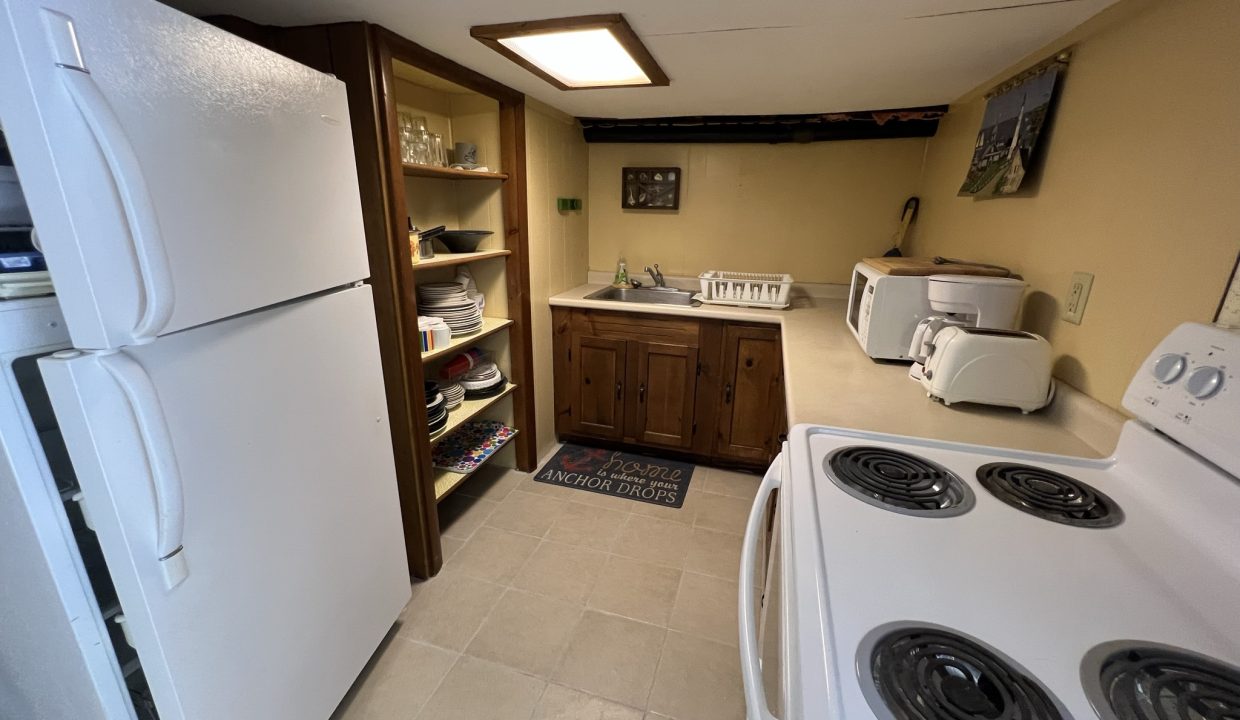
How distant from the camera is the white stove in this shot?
51 centimetres

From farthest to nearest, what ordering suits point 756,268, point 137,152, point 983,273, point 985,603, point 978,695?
point 756,268
point 983,273
point 137,152
point 985,603
point 978,695

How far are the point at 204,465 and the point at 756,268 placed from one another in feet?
8.97

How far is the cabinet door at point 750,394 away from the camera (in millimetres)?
2451

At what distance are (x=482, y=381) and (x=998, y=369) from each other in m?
1.97

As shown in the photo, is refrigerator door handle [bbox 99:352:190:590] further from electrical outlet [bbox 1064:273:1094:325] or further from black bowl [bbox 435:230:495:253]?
electrical outlet [bbox 1064:273:1094:325]

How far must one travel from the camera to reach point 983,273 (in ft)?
4.85

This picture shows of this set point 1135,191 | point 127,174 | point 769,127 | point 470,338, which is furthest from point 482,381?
point 1135,191

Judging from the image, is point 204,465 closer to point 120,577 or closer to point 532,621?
point 120,577

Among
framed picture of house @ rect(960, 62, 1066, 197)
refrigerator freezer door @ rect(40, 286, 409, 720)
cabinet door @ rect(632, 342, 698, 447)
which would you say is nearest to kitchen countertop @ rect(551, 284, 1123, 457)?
framed picture of house @ rect(960, 62, 1066, 197)

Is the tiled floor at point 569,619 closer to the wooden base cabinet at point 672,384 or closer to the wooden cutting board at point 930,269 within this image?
the wooden base cabinet at point 672,384

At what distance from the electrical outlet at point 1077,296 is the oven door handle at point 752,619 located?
88cm

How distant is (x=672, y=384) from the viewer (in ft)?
8.73

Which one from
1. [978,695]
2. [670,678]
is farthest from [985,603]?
[670,678]

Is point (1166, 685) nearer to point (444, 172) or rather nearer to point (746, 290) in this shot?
point (444, 172)
